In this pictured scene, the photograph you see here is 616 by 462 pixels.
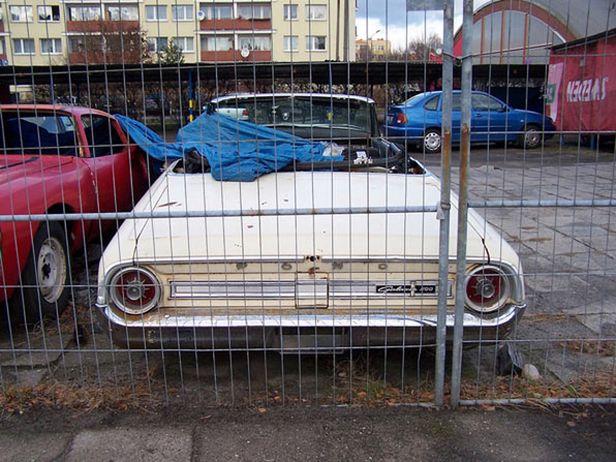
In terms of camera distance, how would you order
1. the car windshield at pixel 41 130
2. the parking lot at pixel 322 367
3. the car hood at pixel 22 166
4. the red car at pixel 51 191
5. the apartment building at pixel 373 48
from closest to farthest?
the apartment building at pixel 373 48, the parking lot at pixel 322 367, the red car at pixel 51 191, the car hood at pixel 22 166, the car windshield at pixel 41 130

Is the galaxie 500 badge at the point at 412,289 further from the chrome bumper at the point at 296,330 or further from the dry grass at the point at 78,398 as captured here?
the dry grass at the point at 78,398

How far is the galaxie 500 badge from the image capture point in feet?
9.89

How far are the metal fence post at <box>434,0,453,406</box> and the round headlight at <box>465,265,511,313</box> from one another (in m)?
0.24

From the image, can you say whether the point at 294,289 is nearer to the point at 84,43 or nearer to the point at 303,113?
the point at 84,43

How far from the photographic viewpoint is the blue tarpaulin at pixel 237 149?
4.07 m

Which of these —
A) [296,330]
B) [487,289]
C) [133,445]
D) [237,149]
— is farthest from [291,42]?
[133,445]

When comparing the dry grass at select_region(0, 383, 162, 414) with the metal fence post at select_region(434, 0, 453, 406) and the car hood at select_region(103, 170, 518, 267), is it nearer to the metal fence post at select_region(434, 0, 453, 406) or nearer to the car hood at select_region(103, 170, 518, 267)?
the car hood at select_region(103, 170, 518, 267)

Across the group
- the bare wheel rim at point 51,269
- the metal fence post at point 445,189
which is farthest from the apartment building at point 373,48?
the bare wheel rim at point 51,269

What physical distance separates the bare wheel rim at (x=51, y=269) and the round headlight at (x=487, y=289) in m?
2.77

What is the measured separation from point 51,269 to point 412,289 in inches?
105

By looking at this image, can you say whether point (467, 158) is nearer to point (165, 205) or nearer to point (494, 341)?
point (494, 341)

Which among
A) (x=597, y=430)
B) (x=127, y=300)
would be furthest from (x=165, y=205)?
(x=597, y=430)

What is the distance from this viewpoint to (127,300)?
301 cm

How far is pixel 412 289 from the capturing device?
303 centimetres
